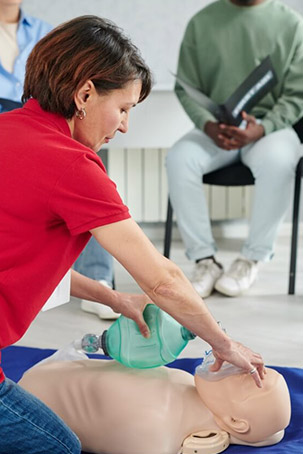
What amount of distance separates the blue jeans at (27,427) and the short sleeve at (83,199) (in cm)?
32

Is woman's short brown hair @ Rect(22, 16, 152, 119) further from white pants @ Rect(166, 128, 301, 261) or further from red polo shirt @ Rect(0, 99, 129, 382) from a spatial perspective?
white pants @ Rect(166, 128, 301, 261)

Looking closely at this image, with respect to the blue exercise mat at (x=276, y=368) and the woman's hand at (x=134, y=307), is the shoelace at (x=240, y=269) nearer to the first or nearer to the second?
the blue exercise mat at (x=276, y=368)

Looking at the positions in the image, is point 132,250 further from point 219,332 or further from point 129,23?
point 129,23

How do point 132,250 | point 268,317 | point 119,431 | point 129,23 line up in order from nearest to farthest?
1. point 132,250
2. point 119,431
3. point 268,317
4. point 129,23

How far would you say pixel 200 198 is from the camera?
2959mm

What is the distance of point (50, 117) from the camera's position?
1.29m

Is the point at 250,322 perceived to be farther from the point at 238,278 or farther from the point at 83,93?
the point at 83,93

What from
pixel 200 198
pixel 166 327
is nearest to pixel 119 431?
pixel 166 327

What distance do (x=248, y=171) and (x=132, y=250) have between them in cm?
181

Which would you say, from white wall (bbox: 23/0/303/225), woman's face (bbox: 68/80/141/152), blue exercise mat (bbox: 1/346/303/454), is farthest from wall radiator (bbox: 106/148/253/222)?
woman's face (bbox: 68/80/141/152)

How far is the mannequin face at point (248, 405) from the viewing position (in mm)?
1433

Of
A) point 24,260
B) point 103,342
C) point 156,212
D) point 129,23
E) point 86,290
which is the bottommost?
point 156,212

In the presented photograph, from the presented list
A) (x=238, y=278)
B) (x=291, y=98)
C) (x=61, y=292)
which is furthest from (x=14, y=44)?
(x=61, y=292)

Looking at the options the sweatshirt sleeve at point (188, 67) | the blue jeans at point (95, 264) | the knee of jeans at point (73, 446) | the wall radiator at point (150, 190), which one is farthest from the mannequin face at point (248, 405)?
the wall radiator at point (150, 190)
